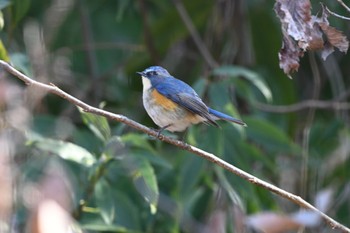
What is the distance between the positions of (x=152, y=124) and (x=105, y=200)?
5.74 ft

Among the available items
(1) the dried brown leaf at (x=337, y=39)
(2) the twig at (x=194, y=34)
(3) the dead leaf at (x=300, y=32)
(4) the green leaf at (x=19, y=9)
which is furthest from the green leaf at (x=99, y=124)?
(2) the twig at (x=194, y=34)

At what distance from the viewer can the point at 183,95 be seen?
4246 mm

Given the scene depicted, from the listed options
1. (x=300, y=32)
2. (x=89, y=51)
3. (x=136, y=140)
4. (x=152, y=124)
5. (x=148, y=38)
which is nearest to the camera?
(x=300, y=32)

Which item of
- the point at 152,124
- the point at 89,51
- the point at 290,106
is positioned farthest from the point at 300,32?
the point at 89,51

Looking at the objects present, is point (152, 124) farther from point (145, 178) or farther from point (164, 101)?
point (145, 178)

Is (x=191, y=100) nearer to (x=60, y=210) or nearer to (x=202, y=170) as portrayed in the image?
(x=202, y=170)

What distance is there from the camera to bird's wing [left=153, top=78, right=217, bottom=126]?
13.2 ft

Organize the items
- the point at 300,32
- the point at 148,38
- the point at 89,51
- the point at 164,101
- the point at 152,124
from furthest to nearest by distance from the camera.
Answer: the point at 89,51, the point at 152,124, the point at 148,38, the point at 164,101, the point at 300,32

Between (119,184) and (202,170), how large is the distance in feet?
1.84

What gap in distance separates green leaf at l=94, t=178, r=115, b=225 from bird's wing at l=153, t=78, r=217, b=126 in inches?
26.1

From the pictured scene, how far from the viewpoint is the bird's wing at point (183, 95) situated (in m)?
4.01

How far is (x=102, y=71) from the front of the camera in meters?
6.35

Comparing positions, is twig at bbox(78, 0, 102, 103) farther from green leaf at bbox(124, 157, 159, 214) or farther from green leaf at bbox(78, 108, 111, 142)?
green leaf at bbox(78, 108, 111, 142)

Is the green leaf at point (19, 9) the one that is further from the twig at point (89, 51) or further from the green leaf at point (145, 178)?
the twig at point (89, 51)
